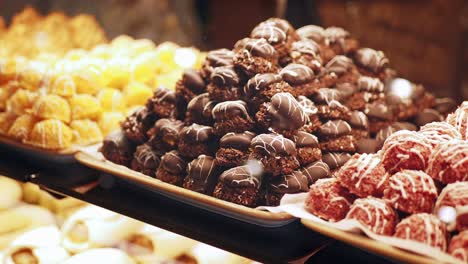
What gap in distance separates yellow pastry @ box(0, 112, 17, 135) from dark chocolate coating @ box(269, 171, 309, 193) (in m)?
→ 1.30

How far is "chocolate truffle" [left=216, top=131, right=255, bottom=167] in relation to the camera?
1613 millimetres

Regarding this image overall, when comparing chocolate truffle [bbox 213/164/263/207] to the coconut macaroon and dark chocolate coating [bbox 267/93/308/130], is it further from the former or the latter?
the coconut macaroon

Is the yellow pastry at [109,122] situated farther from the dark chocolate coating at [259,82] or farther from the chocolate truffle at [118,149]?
the dark chocolate coating at [259,82]

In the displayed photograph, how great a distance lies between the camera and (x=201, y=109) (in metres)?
1.80

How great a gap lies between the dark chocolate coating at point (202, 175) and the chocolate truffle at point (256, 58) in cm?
33

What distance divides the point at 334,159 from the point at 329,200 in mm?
334

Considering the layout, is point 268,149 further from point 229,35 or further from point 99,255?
point 229,35

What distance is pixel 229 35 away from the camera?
3.95 m

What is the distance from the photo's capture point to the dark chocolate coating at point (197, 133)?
1.71m

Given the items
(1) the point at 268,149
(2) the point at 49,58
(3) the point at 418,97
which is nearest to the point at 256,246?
(1) the point at 268,149

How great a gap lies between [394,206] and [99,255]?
3.24 feet

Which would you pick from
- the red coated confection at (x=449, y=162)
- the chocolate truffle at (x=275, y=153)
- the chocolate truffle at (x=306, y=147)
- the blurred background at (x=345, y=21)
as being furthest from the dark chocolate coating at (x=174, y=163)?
the blurred background at (x=345, y=21)

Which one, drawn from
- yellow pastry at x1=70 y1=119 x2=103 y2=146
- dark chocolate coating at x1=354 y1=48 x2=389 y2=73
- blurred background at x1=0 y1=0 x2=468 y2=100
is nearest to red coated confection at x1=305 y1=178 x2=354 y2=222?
dark chocolate coating at x1=354 y1=48 x2=389 y2=73

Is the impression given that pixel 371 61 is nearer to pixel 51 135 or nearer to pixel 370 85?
pixel 370 85
